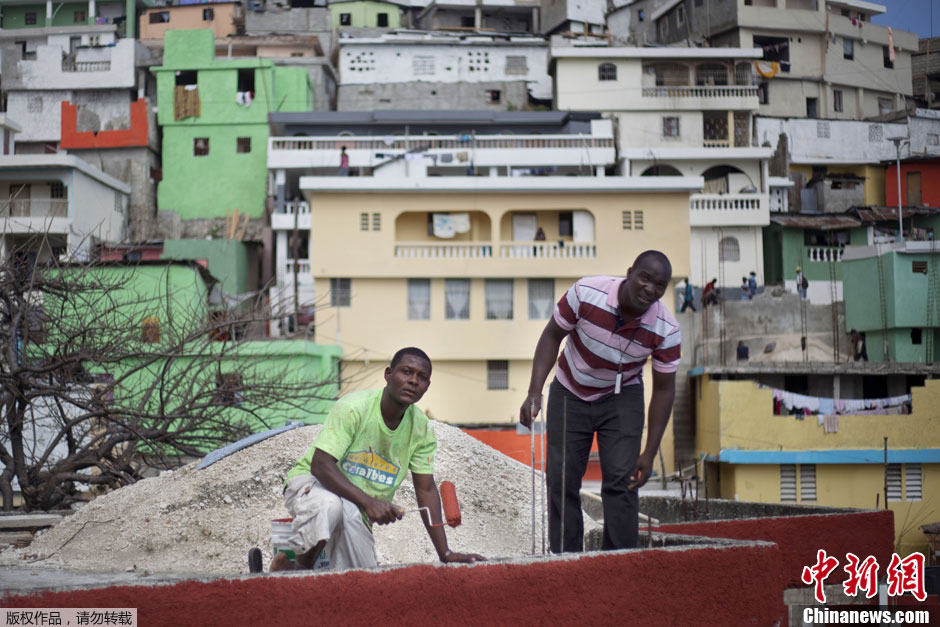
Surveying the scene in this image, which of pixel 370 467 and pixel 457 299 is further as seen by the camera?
pixel 457 299

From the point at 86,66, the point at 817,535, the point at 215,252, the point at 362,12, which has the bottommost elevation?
the point at 817,535

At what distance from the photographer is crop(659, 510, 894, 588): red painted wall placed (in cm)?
952

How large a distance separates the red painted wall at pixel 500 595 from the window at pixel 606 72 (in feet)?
117

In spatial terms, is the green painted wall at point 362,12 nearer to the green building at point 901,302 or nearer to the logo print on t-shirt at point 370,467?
the green building at point 901,302

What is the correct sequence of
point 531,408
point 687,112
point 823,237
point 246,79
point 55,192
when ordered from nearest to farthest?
point 531,408
point 55,192
point 823,237
point 687,112
point 246,79

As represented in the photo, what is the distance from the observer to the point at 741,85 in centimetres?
4125

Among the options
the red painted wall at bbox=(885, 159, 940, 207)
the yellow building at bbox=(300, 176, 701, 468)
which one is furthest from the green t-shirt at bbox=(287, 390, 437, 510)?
the red painted wall at bbox=(885, 159, 940, 207)

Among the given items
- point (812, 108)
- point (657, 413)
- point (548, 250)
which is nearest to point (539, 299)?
point (548, 250)

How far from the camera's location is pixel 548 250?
95.8 feet

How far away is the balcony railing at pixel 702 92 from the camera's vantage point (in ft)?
132

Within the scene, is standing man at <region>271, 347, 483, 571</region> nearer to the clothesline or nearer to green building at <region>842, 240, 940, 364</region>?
the clothesline

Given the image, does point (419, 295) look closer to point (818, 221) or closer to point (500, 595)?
point (818, 221)

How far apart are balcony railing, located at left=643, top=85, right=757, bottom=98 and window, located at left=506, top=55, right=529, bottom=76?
634cm

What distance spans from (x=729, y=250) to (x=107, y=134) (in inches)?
940
